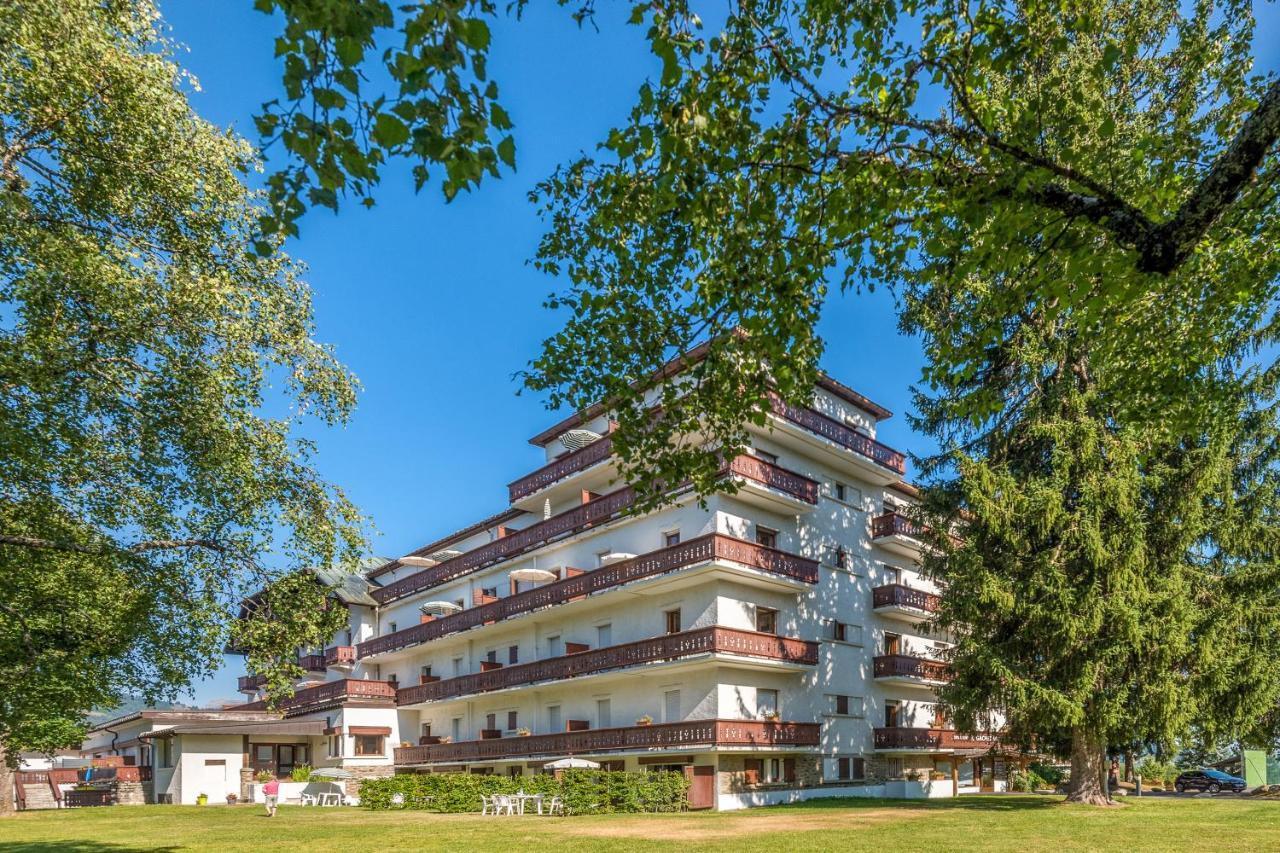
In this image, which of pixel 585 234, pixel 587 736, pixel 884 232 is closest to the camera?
pixel 884 232

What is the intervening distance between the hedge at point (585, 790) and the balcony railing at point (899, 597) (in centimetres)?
1204

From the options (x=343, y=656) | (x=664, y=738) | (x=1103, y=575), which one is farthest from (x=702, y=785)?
(x=343, y=656)

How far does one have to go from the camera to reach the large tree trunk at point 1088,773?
23.0 metres

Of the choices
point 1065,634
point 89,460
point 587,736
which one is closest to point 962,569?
point 1065,634

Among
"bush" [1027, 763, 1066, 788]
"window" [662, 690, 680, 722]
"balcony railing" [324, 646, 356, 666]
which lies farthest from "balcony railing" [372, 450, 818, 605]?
"bush" [1027, 763, 1066, 788]

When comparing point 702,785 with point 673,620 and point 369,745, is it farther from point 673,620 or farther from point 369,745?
point 369,745

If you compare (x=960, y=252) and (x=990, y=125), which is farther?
(x=960, y=252)

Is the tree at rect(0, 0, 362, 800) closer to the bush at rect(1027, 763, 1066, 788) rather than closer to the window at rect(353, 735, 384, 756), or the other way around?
the window at rect(353, 735, 384, 756)

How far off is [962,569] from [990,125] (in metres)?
18.9

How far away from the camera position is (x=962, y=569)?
2378 cm

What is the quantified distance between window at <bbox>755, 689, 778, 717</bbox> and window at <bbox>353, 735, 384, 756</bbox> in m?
23.4

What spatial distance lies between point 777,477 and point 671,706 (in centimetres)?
875

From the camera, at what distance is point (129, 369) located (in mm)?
11133

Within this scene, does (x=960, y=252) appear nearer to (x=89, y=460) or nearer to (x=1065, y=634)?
(x=89, y=460)
